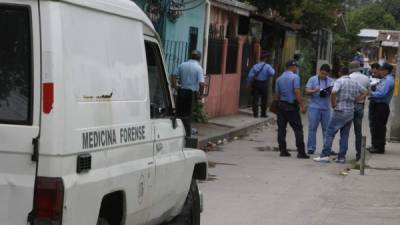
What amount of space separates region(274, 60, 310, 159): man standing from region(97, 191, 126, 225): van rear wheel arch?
31.5 feet

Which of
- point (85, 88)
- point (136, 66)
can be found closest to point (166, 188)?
point (136, 66)

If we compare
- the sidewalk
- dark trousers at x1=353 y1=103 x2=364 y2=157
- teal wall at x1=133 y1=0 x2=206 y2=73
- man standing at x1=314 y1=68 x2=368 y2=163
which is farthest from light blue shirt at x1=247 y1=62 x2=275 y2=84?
man standing at x1=314 y1=68 x2=368 y2=163

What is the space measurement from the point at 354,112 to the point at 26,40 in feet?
35.5

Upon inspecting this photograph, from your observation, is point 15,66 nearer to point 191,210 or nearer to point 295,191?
point 191,210

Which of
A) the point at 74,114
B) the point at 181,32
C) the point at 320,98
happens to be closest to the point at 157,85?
the point at 74,114

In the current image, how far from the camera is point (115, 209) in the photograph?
5.37m

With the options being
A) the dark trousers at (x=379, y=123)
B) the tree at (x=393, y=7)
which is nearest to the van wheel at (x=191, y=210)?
the dark trousers at (x=379, y=123)

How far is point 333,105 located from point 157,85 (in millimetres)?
8269

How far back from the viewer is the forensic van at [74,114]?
4375 millimetres

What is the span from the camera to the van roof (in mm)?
4826

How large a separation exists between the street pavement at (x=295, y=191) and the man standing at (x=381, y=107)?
34 cm

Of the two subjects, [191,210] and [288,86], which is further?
[288,86]

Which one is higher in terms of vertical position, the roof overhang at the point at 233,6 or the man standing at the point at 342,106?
the roof overhang at the point at 233,6

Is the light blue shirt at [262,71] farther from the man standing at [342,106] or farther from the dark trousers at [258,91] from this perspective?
the man standing at [342,106]
